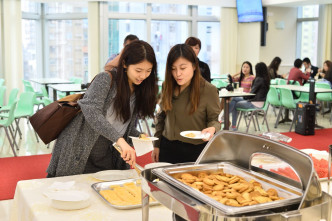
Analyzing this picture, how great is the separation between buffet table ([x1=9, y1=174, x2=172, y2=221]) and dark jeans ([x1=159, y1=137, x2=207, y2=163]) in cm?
78

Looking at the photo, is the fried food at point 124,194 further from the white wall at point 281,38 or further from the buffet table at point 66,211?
the white wall at point 281,38

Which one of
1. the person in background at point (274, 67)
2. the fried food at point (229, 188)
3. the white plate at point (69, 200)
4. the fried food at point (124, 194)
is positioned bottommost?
the fried food at point (124, 194)

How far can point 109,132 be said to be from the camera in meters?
2.04

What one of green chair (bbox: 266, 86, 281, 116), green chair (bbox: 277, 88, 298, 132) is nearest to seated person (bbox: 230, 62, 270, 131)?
green chair (bbox: 277, 88, 298, 132)

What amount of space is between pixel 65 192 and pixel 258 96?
5.54 m

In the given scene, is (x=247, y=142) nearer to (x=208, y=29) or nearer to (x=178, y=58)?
(x=178, y=58)

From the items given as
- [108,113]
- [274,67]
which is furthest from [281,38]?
[108,113]

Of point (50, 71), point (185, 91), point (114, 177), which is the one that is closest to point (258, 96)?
point (185, 91)

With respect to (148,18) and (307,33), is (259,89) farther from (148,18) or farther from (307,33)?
(307,33)

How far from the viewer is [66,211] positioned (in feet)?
5.61

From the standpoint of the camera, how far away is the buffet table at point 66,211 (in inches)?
65.5

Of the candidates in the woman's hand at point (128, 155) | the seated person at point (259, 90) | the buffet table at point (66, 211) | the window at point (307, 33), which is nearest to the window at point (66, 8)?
the seated person at point (259, 90)

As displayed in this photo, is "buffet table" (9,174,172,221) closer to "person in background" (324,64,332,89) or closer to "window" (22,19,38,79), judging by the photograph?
"person in background" (324,64,332,89)

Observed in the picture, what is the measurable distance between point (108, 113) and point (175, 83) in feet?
1.84
